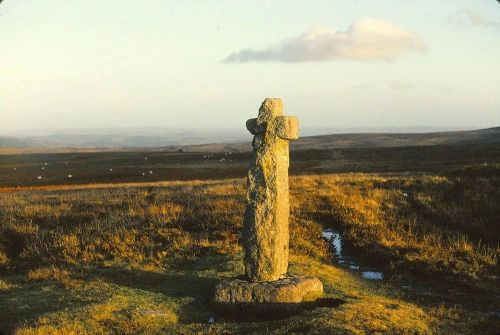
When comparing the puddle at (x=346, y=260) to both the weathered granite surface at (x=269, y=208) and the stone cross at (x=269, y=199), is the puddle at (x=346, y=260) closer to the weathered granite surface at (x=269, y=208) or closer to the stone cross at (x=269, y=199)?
the weathered granite surface at (x=269, y=208)

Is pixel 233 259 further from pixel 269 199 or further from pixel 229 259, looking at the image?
pixel 269 199

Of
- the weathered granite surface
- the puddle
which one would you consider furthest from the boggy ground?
the weathered granite surface

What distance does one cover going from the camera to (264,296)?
11.5m

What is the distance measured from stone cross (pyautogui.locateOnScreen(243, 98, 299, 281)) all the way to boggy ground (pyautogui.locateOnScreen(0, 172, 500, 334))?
162 centimetres

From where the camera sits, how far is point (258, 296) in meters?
11.5

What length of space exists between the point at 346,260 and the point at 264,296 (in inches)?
253

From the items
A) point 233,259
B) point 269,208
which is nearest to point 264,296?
point 269,208

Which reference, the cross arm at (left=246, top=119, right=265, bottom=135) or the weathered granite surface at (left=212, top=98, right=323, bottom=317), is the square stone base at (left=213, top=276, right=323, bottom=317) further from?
the cross arm at (left=246, top=119, right=265, bottom=135)

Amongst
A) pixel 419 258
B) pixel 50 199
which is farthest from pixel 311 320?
pixel 50 199

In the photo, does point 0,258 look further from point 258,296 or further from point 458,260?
point 458,260

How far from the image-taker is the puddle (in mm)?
15577

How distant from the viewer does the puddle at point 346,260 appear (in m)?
15.6

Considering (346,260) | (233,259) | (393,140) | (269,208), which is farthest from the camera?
(393,140)

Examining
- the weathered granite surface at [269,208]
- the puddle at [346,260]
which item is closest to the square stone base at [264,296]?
the weathered granite surface at [269,208]
